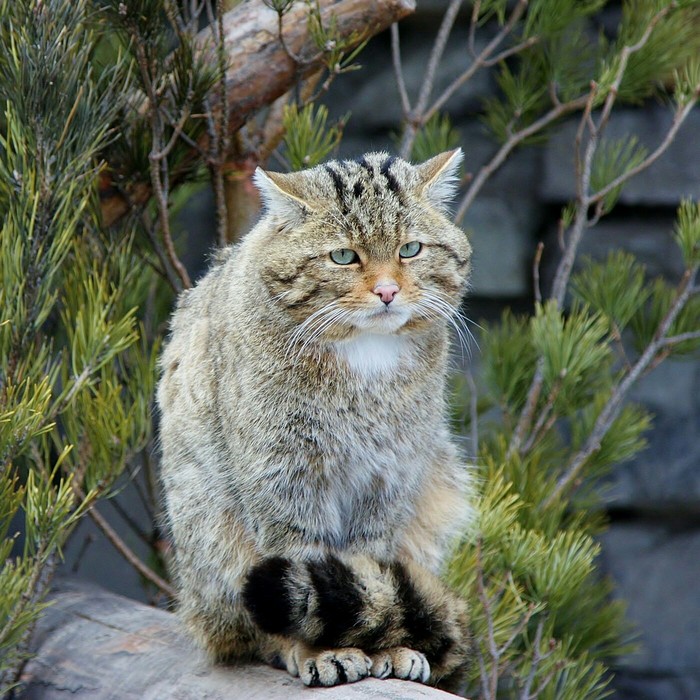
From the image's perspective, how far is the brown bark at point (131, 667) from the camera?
64.9 inches

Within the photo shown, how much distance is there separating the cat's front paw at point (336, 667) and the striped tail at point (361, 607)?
0.02m

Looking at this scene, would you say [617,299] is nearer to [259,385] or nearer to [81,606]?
[259,385]

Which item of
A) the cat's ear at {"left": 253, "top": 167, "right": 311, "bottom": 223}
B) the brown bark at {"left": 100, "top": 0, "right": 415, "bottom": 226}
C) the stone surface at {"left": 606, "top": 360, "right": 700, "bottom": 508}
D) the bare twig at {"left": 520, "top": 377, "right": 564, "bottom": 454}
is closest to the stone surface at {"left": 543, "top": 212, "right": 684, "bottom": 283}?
the stone surface at {"left": 606, "top": 360, "right": 700, "bottom": 508}

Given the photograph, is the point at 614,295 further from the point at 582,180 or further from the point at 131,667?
the point at 131,667

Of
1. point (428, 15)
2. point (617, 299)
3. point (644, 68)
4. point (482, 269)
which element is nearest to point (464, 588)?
point (617, 299)

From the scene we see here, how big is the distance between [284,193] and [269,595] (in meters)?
0.67

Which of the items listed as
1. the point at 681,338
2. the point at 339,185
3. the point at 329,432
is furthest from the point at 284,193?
the point at 681,338

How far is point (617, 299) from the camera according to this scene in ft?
8.59

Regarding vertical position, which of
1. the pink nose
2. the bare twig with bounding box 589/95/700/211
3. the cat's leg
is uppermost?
the bare twig with bounding box 589/95/700/211

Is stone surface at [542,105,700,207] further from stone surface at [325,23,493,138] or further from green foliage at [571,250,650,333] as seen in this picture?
green foliage at [571,250,650,333]

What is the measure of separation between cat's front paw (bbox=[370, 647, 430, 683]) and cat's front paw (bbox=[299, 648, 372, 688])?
0.05 ft

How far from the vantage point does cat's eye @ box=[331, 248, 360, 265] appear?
168 centimetres

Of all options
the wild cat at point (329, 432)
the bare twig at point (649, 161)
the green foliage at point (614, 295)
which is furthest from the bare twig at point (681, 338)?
the wild cat at point (329, 432)

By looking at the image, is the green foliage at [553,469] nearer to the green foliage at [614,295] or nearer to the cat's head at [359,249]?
the green foliage at [614,295]
